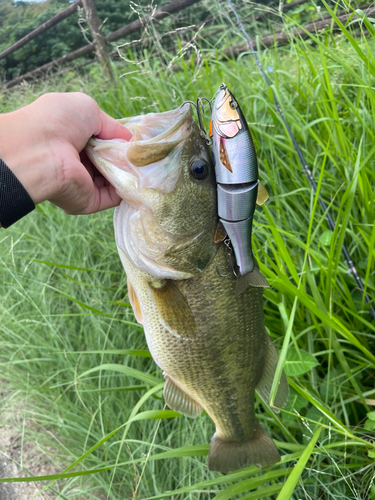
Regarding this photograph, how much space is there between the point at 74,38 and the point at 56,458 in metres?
7.36

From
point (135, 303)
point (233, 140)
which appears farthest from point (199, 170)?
point (135, 303)

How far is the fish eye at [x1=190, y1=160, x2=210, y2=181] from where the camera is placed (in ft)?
3.81

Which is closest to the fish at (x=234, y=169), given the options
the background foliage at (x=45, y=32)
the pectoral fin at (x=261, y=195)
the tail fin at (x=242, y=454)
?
the pectoral fin at (x=261, y=195)

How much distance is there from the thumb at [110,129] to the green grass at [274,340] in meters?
0.54

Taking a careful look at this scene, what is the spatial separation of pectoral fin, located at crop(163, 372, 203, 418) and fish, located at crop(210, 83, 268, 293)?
60 centimetres

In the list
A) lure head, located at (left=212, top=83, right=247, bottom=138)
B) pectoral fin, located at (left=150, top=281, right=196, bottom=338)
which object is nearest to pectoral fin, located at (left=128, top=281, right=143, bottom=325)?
pectoral fin, located at (left=150, top=281, right=196, bottom=338)

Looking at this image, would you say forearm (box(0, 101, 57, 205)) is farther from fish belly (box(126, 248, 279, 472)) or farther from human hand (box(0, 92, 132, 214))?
fish belly (box(126, 248, 279, 472))

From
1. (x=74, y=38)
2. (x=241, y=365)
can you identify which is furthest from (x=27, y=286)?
(x=74, y=38)

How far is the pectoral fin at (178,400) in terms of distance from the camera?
54.6 inches

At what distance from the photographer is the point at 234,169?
962mm

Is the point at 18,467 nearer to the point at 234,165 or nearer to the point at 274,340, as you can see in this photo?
the point at 274,340

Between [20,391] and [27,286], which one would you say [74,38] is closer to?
[27,286]

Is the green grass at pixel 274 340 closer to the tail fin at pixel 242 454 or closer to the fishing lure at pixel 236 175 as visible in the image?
the tail fin at pixel 242 454

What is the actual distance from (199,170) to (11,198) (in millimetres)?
602
